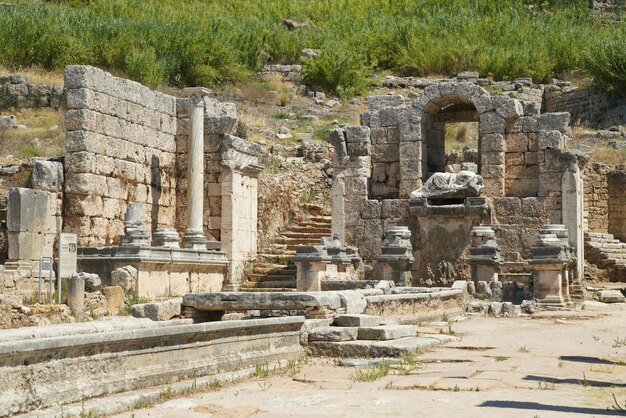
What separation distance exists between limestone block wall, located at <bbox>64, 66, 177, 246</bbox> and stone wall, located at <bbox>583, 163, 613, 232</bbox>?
44.1 ft

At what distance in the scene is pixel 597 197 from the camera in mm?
28531

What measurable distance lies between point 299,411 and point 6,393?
6.14ft

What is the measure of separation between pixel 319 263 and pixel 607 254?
10029mm

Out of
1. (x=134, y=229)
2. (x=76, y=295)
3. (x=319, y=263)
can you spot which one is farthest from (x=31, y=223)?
(x=319, y=263)

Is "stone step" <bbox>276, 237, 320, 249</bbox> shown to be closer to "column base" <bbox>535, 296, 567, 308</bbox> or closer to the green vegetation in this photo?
"column base" <bbox>535, 296, 567, 308</bbox>

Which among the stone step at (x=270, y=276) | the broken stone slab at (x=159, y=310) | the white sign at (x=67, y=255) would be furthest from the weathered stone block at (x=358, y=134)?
the broken stone slab at (x=159, y=310)

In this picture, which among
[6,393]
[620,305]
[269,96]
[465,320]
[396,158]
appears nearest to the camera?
[6,393]

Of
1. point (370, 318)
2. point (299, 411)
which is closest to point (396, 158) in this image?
point (370, 318)

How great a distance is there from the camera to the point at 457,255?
61.3 feet

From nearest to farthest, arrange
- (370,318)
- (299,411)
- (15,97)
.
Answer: (299,411)
(370,318)
(15,97)

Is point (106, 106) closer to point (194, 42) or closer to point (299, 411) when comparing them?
point (299, 411)

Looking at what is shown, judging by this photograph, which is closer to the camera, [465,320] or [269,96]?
[465,320]

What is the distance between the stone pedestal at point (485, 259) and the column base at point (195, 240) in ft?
17.4

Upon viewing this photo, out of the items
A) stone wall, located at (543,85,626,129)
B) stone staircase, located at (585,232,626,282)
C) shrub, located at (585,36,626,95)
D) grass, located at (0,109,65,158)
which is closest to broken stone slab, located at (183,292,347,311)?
grass, located at (0,109,65,158)
